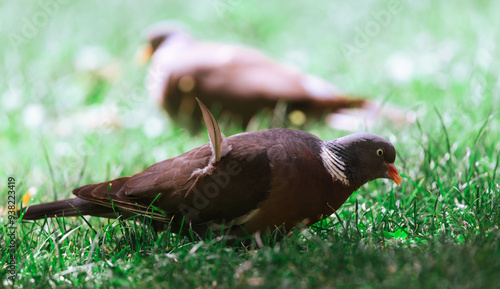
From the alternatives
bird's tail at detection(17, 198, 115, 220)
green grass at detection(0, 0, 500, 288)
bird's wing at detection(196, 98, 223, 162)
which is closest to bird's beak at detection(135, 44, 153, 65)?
green grass at detection(0, 0, 500, 288)

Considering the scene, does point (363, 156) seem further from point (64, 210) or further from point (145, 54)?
point (145, 54)

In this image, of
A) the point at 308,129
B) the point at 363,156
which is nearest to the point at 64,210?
the point at 363,156

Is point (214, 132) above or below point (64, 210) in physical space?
above

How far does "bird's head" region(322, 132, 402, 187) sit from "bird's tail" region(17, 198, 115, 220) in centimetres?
111

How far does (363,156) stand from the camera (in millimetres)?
2904

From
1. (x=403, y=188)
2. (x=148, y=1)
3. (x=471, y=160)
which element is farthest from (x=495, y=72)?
(x=148, y=1)

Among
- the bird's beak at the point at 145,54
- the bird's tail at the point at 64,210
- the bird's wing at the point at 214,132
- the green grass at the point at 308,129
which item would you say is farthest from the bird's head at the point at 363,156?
the bird's beak at the point at 145,54

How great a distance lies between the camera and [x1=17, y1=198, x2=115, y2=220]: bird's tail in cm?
300

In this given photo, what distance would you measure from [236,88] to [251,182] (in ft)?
7.64

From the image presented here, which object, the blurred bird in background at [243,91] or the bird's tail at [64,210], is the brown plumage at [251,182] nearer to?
the bird's tail at [64,210]

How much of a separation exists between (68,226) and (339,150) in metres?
1.47

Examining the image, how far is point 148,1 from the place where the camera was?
26.1ft

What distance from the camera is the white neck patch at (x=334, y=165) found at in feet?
9.20

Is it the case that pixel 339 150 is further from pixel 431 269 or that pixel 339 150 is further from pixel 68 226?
pixel 68 226
